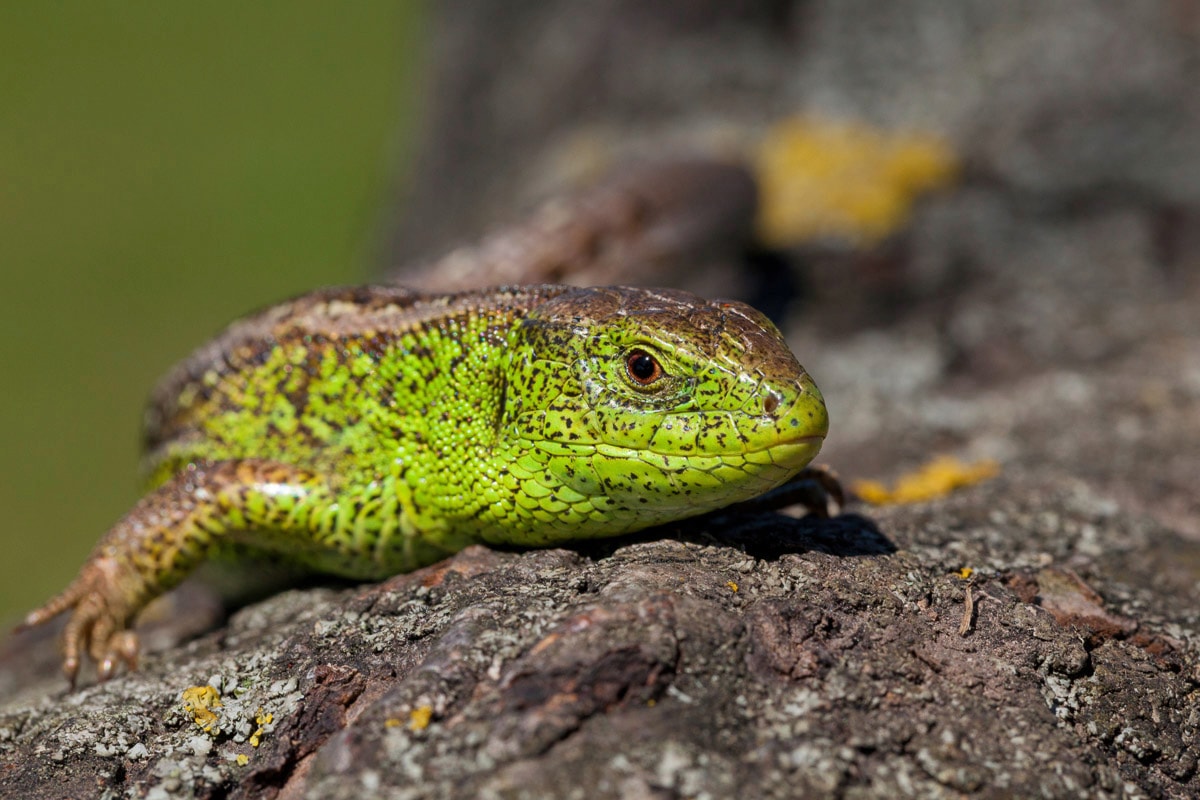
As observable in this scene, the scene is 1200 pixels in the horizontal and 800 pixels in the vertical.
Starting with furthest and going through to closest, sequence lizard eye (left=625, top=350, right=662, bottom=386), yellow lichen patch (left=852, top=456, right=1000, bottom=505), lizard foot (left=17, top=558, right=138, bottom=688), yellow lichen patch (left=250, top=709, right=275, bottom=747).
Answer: yellow lichen patch (left=852, top=456, right=1000, bottom=505)
lizard foot (left=17, top=558, right=138, bottom=688)
lizard eye (left=625, top=350, right=662, bottom=386)
yellow lichen patch (left=250, top=709, right=275, bottom=747)

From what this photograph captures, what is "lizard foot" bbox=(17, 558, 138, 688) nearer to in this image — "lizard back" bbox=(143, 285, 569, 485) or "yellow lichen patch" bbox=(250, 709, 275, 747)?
"lizard back" bbox=(143, 285, 569, 485)

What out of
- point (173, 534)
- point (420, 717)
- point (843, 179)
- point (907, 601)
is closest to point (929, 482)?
point (907, 601)

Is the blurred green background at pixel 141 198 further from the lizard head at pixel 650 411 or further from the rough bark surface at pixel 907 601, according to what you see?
the lizard head at pixel 650 411

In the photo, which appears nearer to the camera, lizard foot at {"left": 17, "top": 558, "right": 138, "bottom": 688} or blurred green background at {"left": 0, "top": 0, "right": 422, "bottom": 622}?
lizard foot at {"left": 17, "top": 558, "right": 138, "bottom": 688}

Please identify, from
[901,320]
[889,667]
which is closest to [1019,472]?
[901,320]

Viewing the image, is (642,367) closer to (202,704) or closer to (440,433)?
(440,433)

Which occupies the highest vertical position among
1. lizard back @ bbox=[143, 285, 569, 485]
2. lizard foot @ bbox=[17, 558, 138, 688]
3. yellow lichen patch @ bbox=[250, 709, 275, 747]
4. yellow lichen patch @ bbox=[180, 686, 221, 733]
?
lizard back @ bbox=[143, 285, 569, 485]

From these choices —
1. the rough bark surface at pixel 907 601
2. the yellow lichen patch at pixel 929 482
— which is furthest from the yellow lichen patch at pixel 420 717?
the yellow lichen patch at pixel 929 482

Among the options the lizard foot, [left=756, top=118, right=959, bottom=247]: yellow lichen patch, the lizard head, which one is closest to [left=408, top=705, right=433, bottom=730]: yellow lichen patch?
the lizard head
